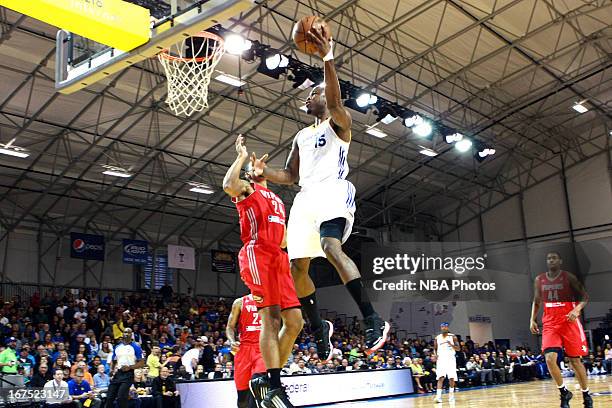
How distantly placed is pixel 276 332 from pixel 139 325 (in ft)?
55.6

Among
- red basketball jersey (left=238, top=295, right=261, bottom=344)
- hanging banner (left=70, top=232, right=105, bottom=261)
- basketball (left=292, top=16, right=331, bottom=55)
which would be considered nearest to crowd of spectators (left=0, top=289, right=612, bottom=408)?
hanging banner (left=70, top=232, right=105, bottom=261)

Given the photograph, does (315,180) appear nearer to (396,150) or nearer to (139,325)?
(139,325)

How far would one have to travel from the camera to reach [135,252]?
2541 centimetres

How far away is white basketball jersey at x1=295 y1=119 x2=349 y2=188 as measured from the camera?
4.24m

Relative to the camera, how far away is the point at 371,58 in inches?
796

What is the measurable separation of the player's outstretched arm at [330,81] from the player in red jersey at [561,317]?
4901mm

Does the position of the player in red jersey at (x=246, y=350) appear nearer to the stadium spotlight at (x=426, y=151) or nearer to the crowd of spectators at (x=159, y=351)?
the crowd of spectators at (x=159, y=351)

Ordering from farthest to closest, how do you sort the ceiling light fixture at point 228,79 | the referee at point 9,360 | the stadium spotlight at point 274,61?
the ceiling light fixture at point 228,79 < the stadium spotlight at point 274,61 < the referee at point 9,360

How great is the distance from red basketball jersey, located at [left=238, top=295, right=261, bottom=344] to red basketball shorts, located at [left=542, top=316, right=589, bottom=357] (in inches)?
140

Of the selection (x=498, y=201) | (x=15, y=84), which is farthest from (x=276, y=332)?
(x=498, y=201)

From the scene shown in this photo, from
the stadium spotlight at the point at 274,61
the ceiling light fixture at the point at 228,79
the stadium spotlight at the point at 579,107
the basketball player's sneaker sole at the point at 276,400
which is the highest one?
the stadium spotlight at the point at 579,107

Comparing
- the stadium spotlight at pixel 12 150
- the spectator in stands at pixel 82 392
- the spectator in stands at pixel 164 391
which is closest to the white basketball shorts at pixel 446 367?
the spectator in stands at pixel 164 391

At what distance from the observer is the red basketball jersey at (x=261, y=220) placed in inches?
185

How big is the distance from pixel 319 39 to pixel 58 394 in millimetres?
8649
